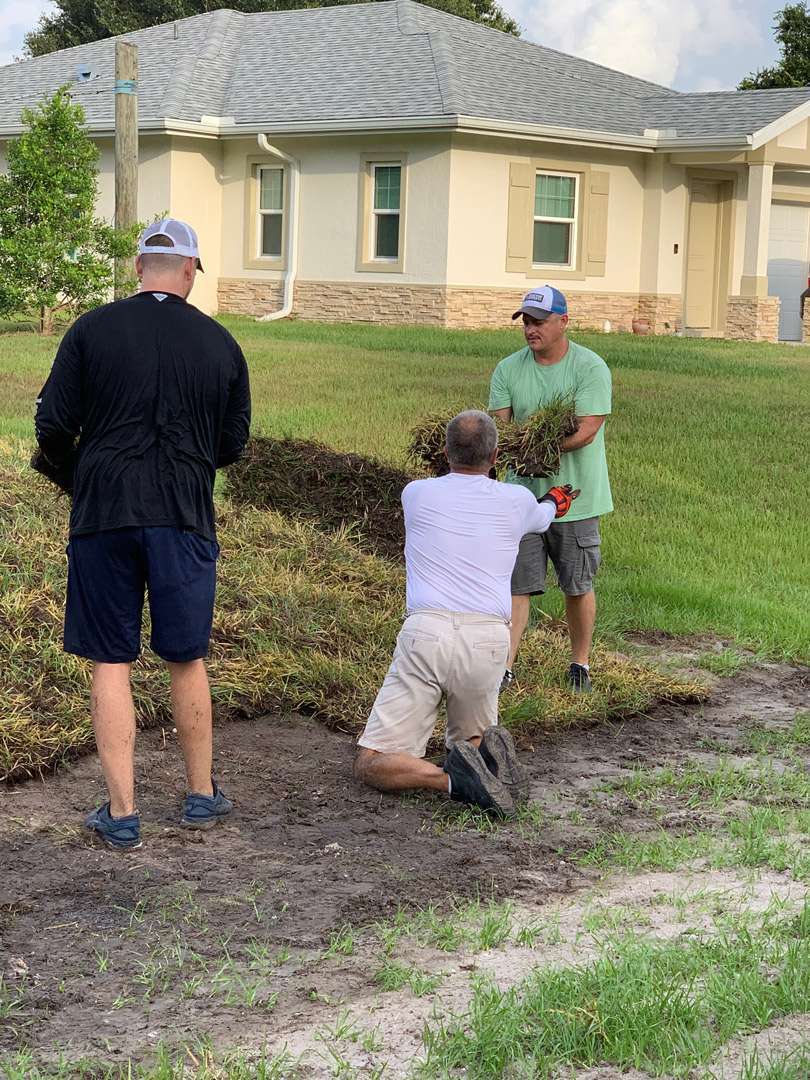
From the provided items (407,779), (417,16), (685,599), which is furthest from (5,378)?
(417,16)

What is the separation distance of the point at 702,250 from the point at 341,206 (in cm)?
689

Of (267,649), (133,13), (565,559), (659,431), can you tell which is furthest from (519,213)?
(133,13)

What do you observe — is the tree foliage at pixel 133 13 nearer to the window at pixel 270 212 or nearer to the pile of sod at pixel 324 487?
the window at pixel 270 212

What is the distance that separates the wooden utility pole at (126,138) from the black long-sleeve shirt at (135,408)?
11041 millimetres

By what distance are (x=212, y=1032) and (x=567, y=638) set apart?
445 cm


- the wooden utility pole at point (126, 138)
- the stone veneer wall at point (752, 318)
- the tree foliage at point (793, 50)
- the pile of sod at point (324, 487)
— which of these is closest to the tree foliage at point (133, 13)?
the tree foliage at point (793, 50)

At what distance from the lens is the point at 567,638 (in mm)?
7594

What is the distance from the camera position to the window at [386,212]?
23.9 meters

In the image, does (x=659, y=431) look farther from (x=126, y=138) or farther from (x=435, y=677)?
(x=435, y=677)

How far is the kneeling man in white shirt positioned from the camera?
5234mm

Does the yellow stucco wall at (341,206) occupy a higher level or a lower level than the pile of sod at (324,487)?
higher

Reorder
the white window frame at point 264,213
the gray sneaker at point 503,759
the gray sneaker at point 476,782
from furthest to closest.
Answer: the white window frame at point 264,213 → the gray sneaker at point 503,759 → the gray sneaker at point 476,782

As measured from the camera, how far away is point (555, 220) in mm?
24531

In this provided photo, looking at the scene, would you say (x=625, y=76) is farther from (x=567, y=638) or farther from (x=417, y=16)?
(x=567, y=638)
